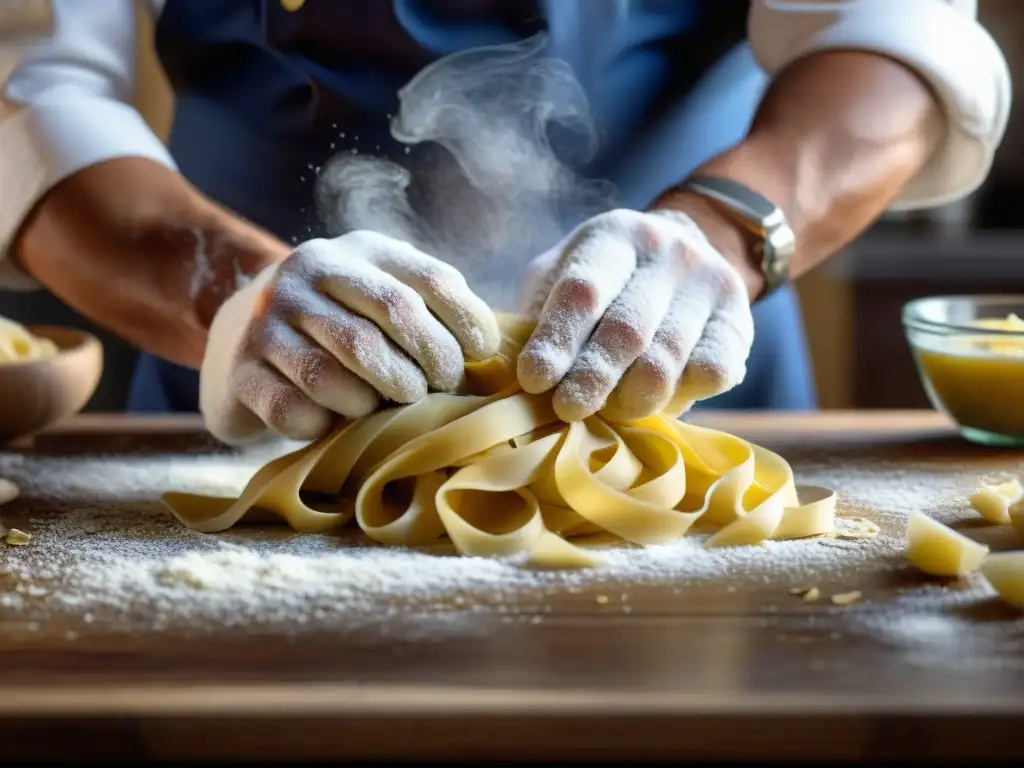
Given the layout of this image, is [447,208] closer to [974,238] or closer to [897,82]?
[897,82]

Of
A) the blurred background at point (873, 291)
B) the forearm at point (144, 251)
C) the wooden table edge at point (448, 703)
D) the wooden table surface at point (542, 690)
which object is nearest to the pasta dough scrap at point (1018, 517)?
the wooden table surface at point (542, 690)

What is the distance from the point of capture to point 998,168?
354 cm

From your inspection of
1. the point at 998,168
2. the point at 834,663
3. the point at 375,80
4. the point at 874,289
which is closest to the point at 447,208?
the point at 375,80

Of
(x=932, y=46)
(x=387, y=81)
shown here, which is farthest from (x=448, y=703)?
(x=932, y=46)

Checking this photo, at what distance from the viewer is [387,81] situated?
69.8 inches

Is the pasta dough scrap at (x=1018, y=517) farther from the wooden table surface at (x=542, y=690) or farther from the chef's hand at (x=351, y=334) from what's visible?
the chef's hand at (x=351, y=334)

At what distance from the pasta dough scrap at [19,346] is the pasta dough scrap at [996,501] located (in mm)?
1161

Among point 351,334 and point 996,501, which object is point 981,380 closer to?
point 996,501

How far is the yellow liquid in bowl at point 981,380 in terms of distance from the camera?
59.0 inches

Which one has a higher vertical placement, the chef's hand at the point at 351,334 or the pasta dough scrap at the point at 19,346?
the chef's hand at the point at 351,334

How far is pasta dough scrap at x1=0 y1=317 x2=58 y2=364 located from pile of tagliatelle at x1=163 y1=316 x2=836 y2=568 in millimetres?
415

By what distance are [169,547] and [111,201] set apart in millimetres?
662

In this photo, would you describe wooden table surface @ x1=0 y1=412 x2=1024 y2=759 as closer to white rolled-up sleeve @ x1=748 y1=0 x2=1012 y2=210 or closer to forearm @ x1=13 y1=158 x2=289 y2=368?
forearm @ x1=13 y1=158 x2=289 y2=368

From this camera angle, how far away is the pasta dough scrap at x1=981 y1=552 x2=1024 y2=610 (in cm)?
96
